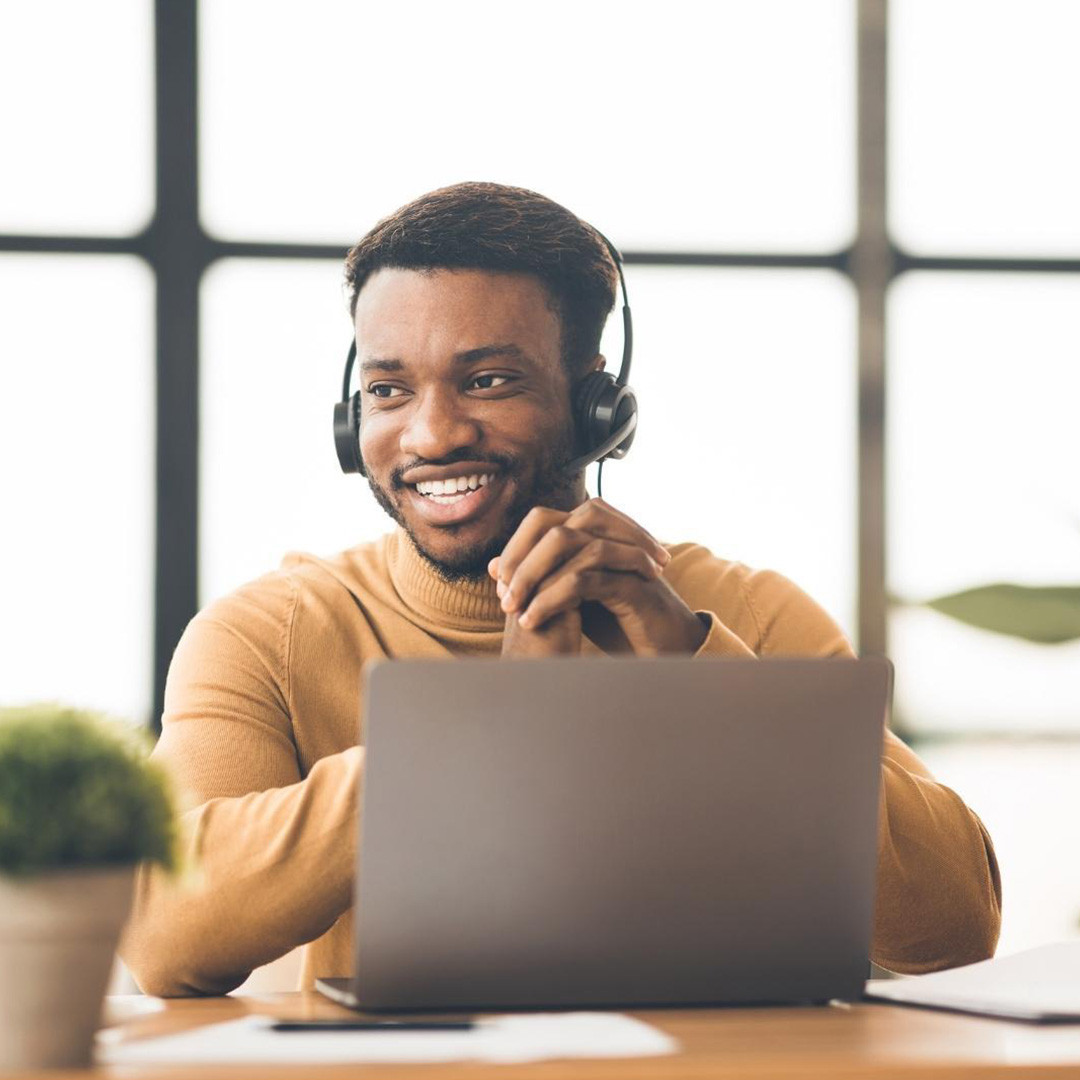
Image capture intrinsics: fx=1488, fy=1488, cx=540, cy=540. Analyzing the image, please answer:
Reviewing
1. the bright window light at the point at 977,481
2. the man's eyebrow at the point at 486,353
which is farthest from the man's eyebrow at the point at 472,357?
the bright window light at the point at 977,481

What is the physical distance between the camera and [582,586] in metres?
1.43

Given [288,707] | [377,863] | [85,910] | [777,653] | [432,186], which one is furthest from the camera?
[432,186]

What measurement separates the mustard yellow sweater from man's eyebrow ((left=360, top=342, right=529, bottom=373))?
0.73 feet

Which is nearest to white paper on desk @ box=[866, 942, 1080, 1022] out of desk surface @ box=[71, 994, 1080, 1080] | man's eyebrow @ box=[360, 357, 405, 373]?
desk surface @ box=[71, 994, 1080, 1080]

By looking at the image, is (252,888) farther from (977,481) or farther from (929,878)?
(977,481)

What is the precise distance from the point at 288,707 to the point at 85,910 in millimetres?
932

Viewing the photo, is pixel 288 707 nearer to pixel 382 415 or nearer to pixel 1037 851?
pixel 382 415

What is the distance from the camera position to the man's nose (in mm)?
1721

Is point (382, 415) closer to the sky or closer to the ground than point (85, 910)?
closer to the sky

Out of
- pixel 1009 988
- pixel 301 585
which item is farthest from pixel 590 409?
pixel 1009 988

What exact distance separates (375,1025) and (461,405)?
3.16 feet

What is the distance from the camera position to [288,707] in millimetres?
1695

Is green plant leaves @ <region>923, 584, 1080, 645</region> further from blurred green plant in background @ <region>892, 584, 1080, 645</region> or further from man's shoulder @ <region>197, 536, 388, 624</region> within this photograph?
man's shoulder @ <region>197, 536, 388, 624</region>

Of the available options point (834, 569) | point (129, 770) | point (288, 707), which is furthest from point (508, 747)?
point (834, 569)
